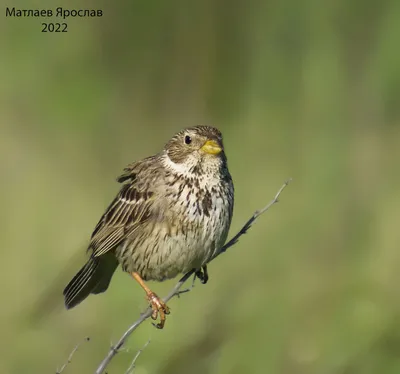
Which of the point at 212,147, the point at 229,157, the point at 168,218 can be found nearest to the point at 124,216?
the point at 168,218

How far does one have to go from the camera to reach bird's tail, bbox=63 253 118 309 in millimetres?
5090

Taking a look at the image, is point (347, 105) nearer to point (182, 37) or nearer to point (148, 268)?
point (182, 37)

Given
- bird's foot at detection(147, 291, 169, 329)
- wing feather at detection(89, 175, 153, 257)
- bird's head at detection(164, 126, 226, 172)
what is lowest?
bird's foot at detection(147, 291, 169, 329)

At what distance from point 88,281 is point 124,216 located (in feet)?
1.20

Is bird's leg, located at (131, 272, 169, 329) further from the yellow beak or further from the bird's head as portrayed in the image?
the yellow beak

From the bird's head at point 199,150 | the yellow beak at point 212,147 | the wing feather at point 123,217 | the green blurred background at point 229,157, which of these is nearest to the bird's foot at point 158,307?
the green blurred background at point 229,157

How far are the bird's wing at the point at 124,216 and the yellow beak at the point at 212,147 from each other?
0.36 meters

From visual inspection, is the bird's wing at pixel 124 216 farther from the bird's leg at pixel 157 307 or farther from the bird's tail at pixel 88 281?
the bird's leg at pixel 157 307

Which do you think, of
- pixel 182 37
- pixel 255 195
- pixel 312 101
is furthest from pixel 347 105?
pixel 182 37

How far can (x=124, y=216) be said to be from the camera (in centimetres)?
504

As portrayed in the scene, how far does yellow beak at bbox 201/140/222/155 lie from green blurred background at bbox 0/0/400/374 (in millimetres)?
877

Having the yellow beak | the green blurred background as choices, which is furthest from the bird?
the green blurred background

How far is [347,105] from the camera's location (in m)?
6.53

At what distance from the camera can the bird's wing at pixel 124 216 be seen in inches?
195
